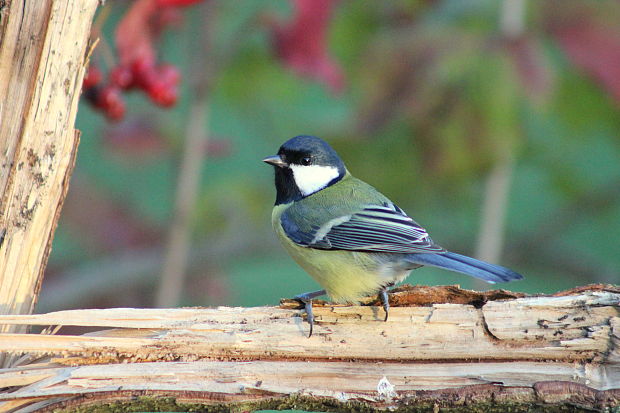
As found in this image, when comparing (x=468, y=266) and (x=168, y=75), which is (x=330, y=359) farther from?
(x=168, y=75)

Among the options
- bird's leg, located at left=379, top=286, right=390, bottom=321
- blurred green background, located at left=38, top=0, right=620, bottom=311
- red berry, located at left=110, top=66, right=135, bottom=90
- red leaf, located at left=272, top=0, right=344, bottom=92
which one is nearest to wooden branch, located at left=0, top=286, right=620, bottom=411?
bird's leg, located at left=379, top=286, right=390, bottom=321

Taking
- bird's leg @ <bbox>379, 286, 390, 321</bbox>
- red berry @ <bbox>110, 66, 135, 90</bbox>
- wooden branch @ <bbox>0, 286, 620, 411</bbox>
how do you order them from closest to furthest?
1. wooden branch @ <bbox>0, 286, 620, 411</bbox>
2. bird's leg @ <bbox>379, 286, 390, 321</bbox>
3. red berry @ <bbox>110, 66, 135, 90</bbox>

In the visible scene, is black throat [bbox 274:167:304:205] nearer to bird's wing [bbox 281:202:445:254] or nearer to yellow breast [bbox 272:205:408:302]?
bird's wing [bbox 281:202:445:254]

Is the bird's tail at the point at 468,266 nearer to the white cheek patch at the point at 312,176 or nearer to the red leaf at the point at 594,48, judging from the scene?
the white cheek patch at the point at 312,176

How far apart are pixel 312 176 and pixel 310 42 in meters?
0.41

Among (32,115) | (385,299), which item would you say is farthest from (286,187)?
(32,115)

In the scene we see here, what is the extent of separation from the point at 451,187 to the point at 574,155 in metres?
0.57

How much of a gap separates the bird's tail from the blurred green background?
0.41 m

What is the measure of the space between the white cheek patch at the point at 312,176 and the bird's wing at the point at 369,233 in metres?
0.17

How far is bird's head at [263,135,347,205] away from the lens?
2297 millimetres

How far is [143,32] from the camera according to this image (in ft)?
6.96

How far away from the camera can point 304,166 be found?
7.60 ft

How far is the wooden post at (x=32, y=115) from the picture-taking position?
4.88 ft

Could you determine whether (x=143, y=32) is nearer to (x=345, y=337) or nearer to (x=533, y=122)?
(x=345, y=337)
